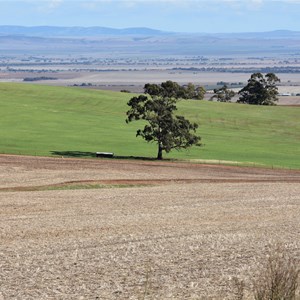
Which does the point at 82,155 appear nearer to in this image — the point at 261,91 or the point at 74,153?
the point at 74,153

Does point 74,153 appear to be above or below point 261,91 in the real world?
below

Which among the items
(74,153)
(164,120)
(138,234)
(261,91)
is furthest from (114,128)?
(138,234)

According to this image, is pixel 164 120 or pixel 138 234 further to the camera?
pixel 164 120

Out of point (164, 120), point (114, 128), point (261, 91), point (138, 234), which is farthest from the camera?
point (261, 91)

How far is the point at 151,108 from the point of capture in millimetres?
68688

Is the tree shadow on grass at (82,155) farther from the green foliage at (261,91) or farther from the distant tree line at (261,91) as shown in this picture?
the green foliage at (261,91)

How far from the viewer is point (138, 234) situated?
2766cm

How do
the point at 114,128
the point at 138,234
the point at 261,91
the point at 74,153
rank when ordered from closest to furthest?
the point at 138,234 < the point at 74,153 < the point at 114,128 < the point at 261,91

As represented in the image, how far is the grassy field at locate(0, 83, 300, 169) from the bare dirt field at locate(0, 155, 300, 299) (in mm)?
24386

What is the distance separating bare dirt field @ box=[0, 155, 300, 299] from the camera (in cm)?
2066

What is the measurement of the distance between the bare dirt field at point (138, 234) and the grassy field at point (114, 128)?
2439 centimetres

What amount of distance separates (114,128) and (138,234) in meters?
64.9

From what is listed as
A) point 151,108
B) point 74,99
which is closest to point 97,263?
point 151,108

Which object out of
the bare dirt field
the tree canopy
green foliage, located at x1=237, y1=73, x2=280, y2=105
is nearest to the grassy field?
the tree canopy
